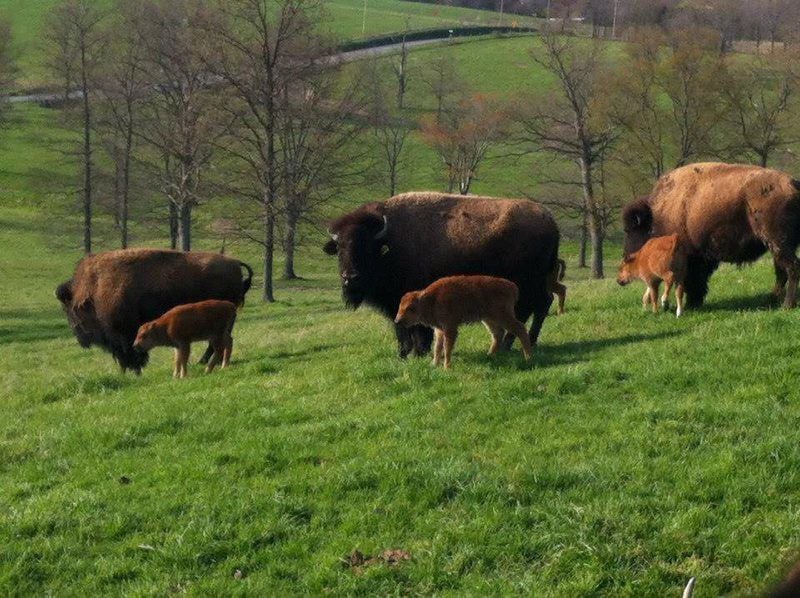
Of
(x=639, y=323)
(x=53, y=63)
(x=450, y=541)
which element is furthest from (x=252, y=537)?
(x=53, y=63)

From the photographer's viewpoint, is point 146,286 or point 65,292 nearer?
point 146,286

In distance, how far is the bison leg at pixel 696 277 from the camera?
14.1 metres

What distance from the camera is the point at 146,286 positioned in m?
18.0

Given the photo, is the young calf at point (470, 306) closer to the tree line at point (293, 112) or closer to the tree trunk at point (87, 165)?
the tree line at point (293, 112)

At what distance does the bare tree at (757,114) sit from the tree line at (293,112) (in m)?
0.09

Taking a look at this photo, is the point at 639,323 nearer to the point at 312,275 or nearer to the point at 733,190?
the point at 733,190

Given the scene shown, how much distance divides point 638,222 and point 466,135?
158 ft

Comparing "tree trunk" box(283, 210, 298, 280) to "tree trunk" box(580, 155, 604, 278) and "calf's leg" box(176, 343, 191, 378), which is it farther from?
"calf's leg" box(176, 343, 191, 378)

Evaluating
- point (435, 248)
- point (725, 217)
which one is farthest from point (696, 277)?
point (435, 248)

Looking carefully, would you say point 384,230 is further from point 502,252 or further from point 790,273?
point 790,273

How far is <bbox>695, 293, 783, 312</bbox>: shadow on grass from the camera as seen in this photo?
1346 cm

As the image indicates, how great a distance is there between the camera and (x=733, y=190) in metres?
13.7

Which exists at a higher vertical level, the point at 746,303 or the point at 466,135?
the point at 466,135

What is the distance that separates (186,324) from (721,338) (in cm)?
818
